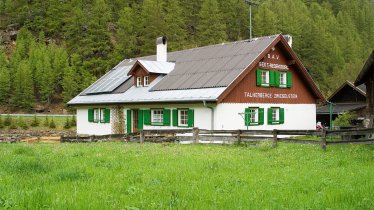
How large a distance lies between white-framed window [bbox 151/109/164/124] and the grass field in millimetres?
15367

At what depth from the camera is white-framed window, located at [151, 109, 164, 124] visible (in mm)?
29016

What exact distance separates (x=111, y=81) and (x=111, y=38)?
4757 centimetres

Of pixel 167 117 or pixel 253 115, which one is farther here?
pixel 167 117

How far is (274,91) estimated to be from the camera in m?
29.4

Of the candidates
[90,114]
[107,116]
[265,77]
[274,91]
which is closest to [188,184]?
[265,77]

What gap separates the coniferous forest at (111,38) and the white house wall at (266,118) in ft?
115

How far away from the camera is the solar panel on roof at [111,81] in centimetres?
3472

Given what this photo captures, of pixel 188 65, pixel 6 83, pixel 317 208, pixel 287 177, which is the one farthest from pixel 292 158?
pixel 6 83

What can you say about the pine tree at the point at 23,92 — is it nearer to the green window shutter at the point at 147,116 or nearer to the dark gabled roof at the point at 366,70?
the green window shutter at the point at 147,116

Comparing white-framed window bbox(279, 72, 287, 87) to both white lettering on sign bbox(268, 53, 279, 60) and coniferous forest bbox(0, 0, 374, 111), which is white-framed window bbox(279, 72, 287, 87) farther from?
coniferous forest bbox(0, 0, 374, 111)

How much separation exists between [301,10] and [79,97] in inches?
3350

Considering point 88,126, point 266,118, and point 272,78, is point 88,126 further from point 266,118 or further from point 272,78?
point 272,78

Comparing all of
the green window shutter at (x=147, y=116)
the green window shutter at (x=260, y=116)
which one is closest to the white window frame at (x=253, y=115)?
the green window shutter at (x=260, y=116)

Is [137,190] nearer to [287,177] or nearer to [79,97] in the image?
[287,177]
